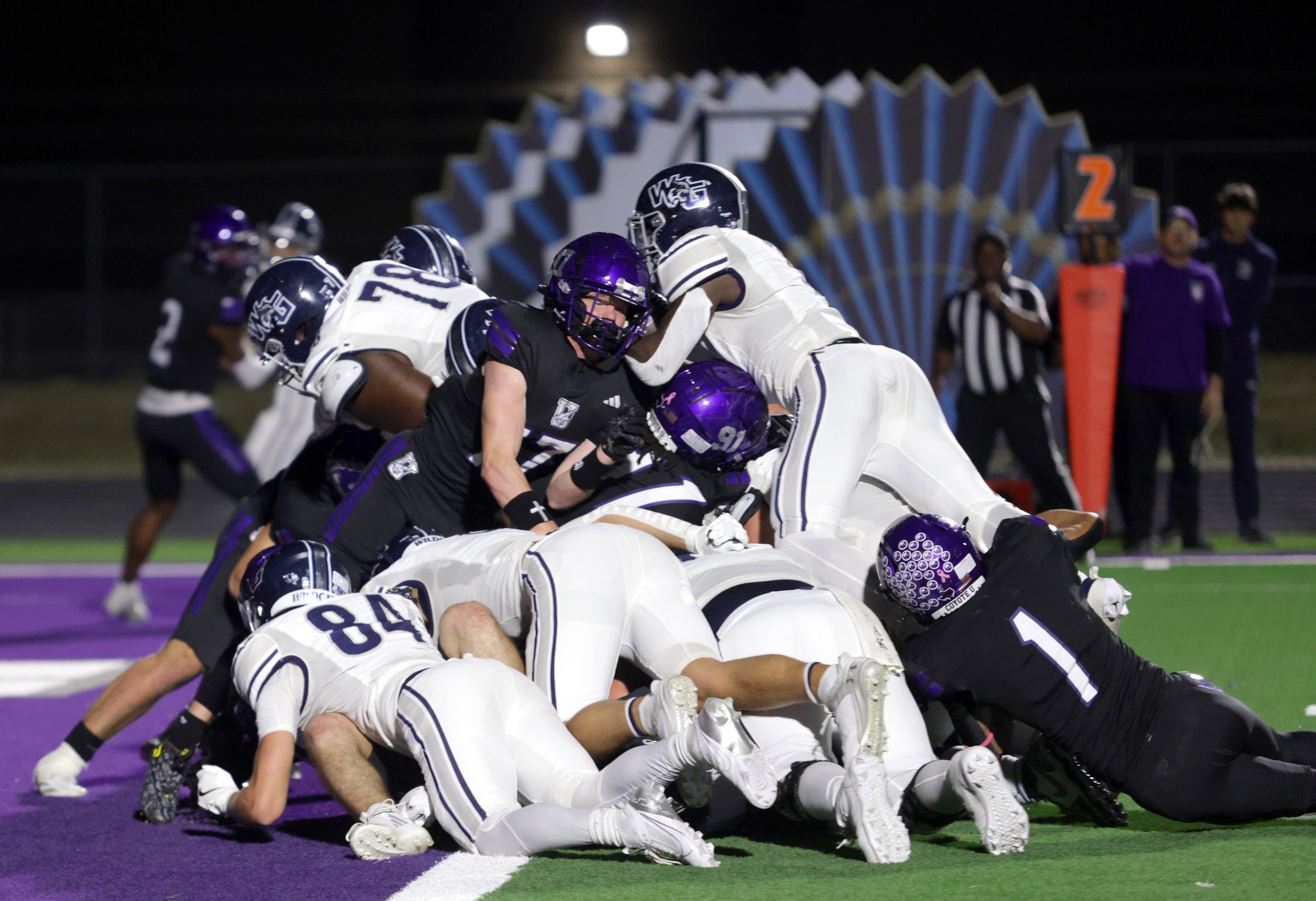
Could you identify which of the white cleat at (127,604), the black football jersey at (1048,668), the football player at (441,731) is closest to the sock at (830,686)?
Answer: the football player at (441,731)

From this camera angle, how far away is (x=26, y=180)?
16.9 meters

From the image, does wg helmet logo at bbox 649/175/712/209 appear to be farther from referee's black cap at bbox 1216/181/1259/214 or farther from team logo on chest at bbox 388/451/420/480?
referee's black cap at bbox 1216/181/1259/214

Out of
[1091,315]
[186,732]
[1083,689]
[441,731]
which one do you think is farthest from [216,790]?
[1091,315]

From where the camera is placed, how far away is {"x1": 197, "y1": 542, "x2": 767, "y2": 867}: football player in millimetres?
3059

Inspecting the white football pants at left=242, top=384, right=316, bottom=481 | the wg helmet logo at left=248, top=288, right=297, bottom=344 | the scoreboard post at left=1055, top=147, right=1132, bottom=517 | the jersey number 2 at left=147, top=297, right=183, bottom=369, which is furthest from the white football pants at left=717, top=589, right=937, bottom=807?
the scoreboard post at left=1055, top=147, right=1132, bottom=517

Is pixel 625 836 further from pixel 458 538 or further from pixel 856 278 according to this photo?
pixel 856 278

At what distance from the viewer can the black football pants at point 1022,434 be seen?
26.1 feet

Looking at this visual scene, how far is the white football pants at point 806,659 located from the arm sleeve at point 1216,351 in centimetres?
574

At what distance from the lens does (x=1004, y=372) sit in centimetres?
804

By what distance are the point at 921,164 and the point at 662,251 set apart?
5.66 m

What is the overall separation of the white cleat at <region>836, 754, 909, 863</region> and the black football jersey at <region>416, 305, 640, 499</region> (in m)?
1.59

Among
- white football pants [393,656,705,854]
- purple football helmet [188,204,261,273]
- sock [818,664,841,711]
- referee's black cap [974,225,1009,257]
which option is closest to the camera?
sock [818,664,841,711]

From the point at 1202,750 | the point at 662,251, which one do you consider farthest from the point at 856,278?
the point at 1202,750

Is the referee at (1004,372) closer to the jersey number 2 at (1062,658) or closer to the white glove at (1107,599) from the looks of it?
the white glove at (1107,599)
